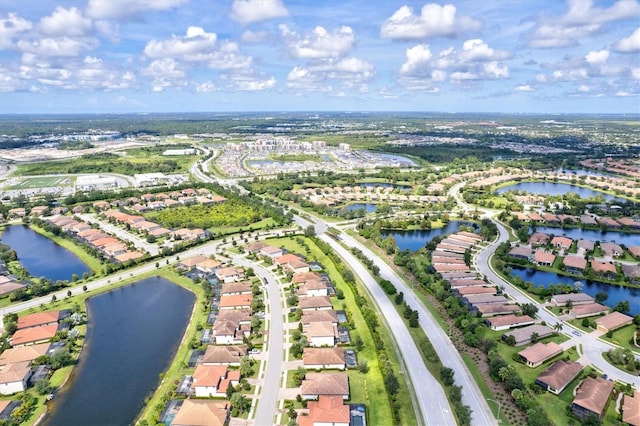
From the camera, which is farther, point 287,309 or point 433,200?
point 433,200

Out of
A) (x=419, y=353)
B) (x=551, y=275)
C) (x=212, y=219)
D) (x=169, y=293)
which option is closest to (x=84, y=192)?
(x=212, y=219)

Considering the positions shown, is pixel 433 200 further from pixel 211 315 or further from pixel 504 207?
pixel 211 315

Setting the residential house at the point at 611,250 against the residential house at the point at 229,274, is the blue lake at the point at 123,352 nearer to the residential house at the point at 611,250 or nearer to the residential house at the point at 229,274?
the residential house at the point at 229,274

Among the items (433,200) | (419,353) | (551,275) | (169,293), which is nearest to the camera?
(419,353)

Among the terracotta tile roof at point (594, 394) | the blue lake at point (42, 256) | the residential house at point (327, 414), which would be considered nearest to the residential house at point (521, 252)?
the terracotta tile roof at point (594, 394)

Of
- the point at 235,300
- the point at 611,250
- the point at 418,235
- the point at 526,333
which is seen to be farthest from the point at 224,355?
the point at 611,250
